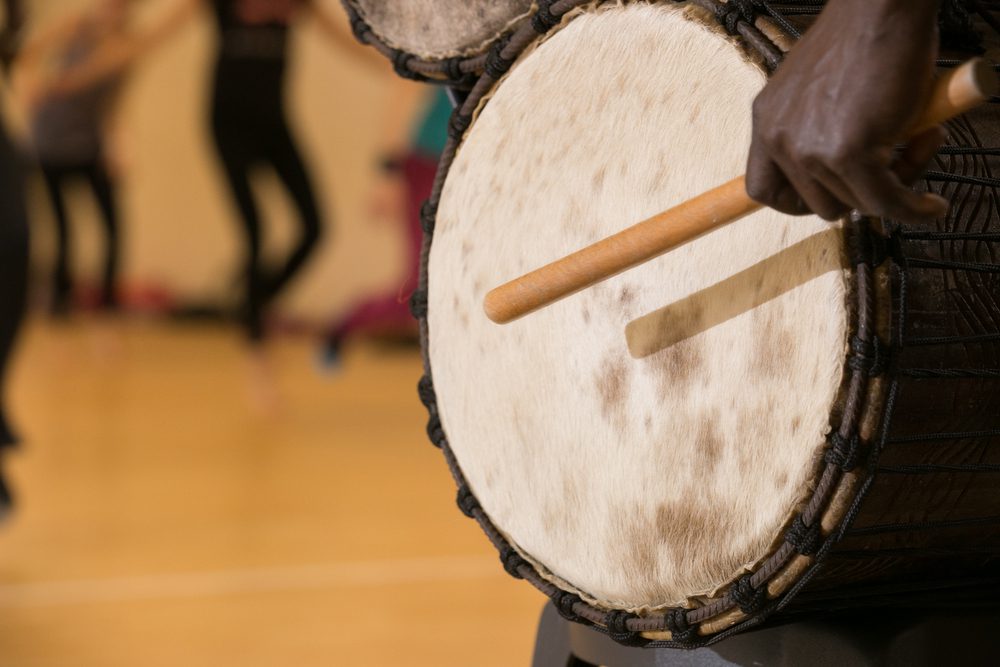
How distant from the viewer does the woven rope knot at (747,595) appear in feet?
2.53

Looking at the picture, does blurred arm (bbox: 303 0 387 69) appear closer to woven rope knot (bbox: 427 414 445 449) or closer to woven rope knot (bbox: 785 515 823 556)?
woven rope knot (bbox: 427 414 445 449)

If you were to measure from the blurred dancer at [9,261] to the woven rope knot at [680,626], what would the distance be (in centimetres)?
184

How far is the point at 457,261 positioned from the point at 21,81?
14.2 ft

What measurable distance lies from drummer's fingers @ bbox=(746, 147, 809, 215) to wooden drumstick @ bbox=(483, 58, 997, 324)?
0.6 inches

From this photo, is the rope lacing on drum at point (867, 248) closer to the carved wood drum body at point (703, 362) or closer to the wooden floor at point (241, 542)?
the carved wood drum body at point (703, 362)

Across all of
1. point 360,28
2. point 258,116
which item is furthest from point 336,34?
point 360,28

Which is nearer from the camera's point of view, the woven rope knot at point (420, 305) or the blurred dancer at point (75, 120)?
the woven rope knot at point (420, 305)

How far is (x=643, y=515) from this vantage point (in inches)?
33.1

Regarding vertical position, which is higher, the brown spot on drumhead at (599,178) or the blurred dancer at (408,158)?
the brown spot on drumhead at (599,178)

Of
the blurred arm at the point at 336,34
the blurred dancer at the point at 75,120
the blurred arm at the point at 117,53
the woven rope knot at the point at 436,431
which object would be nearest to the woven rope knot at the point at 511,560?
the woven rope knot at the point at 436,431

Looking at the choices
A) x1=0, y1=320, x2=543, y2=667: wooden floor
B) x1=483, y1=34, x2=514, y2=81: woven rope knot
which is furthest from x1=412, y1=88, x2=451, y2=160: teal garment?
x1=483, y1=34, x2=514, y2=81: woven rope knot

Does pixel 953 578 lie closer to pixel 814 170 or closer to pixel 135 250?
pixel 814 170

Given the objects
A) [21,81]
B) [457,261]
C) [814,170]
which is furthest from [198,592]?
[21,81]

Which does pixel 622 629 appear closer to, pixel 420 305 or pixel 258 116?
pixel 420 305
